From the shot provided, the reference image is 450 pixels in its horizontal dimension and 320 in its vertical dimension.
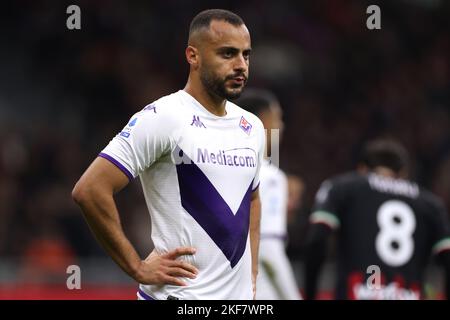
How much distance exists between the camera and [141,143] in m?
4.25

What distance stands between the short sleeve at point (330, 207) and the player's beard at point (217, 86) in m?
2.44

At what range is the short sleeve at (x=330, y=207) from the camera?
22.0 feet

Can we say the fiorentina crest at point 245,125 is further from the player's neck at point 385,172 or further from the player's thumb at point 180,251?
the player's neck at point 385,172

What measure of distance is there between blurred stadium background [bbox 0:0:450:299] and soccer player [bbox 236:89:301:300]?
609 cm

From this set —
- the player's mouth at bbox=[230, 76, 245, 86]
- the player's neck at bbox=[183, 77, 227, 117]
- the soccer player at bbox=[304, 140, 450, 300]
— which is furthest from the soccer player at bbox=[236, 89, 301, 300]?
the player's mouth at bbox=[230, 76, 245, 86]

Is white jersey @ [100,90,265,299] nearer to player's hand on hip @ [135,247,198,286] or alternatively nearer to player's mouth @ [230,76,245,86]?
player's hand on hip @ [135,247,198,286]

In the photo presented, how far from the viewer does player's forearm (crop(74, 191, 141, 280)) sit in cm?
418

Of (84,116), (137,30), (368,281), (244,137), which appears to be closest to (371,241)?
(368,281)

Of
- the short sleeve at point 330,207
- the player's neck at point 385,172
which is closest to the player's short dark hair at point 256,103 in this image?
the short sleeve at point 330,207

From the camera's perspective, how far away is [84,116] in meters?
14.5

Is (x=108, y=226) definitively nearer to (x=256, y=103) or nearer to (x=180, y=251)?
(x=180, y=251)

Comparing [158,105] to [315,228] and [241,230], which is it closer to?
[241,230]

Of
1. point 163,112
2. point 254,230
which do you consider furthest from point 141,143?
point 254,230
